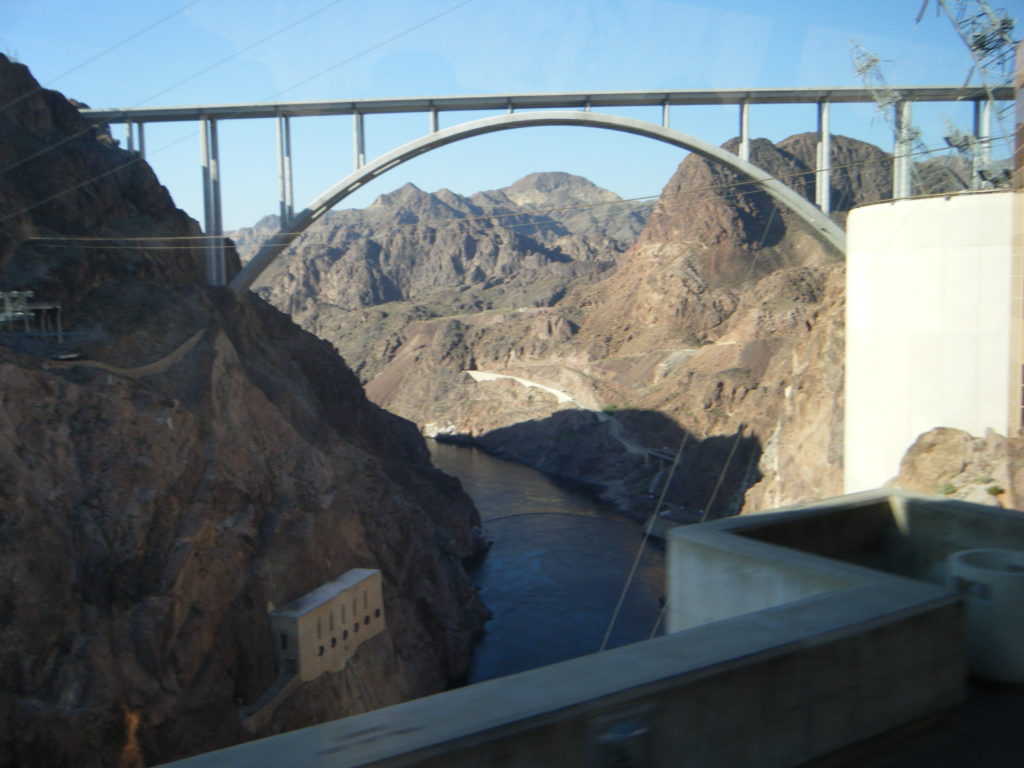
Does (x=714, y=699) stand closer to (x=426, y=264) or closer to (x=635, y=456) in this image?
(x=635, y=456)

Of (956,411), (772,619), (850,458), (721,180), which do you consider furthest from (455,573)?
(721,180)

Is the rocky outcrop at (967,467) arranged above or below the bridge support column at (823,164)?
below

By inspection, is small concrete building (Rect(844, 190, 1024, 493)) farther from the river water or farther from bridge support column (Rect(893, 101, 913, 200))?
the river water

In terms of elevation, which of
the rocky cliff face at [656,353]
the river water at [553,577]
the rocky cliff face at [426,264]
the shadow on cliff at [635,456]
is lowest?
the river water at [553,577]

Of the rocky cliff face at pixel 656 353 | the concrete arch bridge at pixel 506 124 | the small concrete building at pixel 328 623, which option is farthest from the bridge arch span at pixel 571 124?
the rocky cliff face at pixel 656 353

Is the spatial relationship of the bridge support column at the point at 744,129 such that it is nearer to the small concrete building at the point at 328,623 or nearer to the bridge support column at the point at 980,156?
the bridge support column at the point at 980,156

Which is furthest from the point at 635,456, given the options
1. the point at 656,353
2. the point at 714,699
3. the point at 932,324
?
the point at 714,699

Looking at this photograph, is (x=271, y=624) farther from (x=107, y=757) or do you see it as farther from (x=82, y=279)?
Result: (x=82, y=279)
